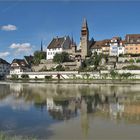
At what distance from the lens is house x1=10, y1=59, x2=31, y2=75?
295 ft

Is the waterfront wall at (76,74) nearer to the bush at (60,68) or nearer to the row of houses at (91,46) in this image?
the bush at (60,68)

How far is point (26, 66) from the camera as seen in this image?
94.4 metres

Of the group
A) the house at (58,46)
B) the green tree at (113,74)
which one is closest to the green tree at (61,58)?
the house at (58,46)

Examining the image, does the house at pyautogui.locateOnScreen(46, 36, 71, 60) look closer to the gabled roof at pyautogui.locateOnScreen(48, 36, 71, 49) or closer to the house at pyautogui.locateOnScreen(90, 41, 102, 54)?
the gabled roof at pyautogui.locateOnScreen(48, 36, 71, 49)

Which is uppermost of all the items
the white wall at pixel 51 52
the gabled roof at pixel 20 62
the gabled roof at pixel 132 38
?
the gabled roof at pixel 132 38

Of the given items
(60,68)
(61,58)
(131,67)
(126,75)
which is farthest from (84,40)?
(126,75)

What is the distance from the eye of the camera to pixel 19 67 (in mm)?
90750

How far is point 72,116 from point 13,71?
2979 inches

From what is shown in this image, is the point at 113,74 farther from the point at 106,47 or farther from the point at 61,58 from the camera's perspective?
the point at 61,58

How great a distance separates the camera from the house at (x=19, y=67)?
89856mm

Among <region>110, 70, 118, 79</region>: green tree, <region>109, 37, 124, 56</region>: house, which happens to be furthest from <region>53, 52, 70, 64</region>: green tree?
<region>110, 70, 118, 79</region>: green tree

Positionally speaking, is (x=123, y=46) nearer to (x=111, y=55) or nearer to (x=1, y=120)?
(x=111, y=55)

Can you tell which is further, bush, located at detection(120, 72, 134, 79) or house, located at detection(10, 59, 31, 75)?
house, located at detection(10, 59, 31, 75)

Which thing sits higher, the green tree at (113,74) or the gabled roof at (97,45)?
the gabled roof at (97,45)
